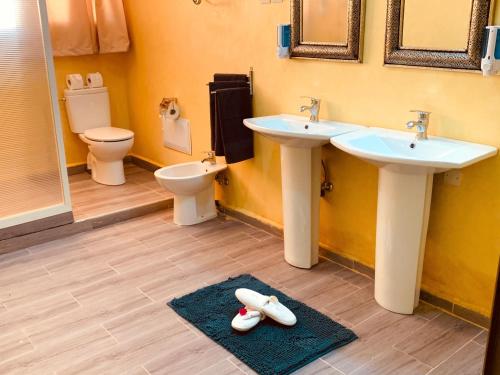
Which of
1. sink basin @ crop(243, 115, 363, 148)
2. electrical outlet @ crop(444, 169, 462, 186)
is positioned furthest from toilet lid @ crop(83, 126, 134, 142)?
electrical outlet @ crop(444, 169, 462, 186)

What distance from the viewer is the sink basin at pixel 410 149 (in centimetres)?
212

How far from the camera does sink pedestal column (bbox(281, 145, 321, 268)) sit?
2.88 meters

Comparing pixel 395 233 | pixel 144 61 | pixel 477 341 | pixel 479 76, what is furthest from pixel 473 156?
pixel 144 61

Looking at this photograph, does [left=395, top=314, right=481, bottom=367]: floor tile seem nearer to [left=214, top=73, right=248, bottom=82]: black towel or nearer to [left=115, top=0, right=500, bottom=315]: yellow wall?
[left=115, top=0, right=500, bottom=315]: yellow wall

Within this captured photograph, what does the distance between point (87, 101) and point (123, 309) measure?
247 cm

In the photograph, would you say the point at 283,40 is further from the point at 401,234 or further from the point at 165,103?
the point at 165,103

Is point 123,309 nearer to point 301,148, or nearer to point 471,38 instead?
point 301,148

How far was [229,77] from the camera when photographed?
344 centimetres

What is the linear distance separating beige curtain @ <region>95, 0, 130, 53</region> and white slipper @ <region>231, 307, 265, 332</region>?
300 centimetres

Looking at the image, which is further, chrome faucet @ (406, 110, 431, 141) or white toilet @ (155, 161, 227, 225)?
white toilet @ (155, 161, 227, 225)

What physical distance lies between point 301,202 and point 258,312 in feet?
2.44

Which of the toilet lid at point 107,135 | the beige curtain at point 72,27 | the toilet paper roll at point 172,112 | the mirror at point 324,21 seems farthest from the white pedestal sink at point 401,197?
the beige curtain at point 72,27

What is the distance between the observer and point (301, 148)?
2.83 metres

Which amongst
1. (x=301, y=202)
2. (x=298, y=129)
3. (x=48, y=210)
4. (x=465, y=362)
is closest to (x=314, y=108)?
(x=298, y=129)
